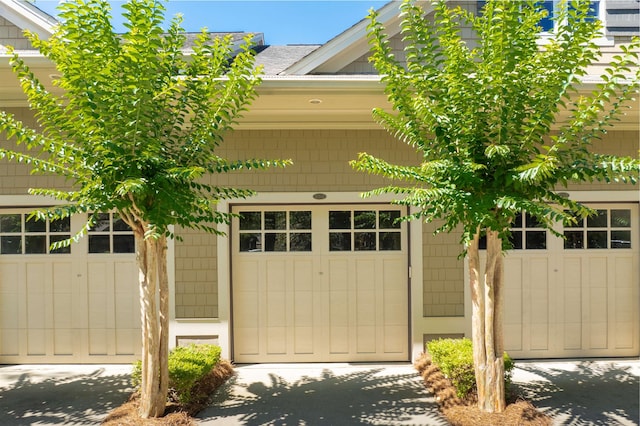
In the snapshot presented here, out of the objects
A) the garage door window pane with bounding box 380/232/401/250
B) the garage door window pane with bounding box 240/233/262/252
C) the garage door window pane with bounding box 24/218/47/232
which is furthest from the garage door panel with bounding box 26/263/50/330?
the garage door window pane with bounding box 380/232/401/250

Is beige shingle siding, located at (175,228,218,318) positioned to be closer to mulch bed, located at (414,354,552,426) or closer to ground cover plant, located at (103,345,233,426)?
ground cover plant, located at (103,345,233,426)

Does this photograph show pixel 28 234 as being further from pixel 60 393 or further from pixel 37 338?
pixel 60 393

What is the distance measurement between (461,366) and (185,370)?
8.28 feet

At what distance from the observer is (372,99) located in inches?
188

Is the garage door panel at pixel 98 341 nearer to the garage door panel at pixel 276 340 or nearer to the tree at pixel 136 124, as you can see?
the garage door panel at pixel 276 340

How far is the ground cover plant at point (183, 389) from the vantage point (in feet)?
11.8

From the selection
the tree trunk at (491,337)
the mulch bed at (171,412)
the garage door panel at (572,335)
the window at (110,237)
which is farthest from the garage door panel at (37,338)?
the garage door panel at (572,335)

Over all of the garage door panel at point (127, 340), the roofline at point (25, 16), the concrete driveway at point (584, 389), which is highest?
the roofline at point (25, 16)

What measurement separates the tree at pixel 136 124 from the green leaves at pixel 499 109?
4.52ft

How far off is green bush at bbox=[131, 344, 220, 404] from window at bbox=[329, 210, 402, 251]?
6.76 feet

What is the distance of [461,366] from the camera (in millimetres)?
3943

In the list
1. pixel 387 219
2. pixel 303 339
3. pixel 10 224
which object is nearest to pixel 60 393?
pixel 10 224

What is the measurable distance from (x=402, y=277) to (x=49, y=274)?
4.48 meters

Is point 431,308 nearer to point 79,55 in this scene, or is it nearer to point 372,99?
point 372,99
